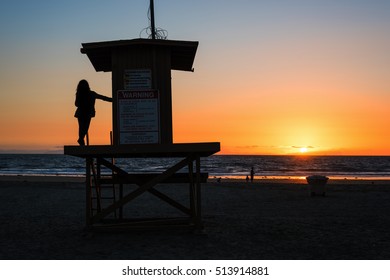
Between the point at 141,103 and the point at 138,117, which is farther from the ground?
the point at 141,103

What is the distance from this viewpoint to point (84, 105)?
1164 centimetres

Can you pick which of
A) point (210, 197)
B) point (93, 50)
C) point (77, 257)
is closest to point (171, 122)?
point (93, 50)

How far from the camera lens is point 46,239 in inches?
Result: 470

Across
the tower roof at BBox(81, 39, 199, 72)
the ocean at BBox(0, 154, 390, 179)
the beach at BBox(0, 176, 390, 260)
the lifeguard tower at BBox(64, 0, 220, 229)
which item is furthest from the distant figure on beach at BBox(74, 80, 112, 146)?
the ocean at BBox(0, 154, 390, 179)

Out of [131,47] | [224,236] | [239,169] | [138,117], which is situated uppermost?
[131,47]

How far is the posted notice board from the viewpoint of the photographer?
11602 mm

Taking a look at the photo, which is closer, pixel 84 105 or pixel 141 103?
pixel 84 105

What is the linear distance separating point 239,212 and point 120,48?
30.6ft

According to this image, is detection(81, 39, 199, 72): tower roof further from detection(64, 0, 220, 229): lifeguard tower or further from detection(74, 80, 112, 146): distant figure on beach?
detection(74, 80, 112, 146): distant figure on beach

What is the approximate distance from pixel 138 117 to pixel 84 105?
1.56 m

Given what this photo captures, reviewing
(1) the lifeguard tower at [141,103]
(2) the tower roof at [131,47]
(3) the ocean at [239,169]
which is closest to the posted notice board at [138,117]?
(1) the lifeguard tower at [141,103]

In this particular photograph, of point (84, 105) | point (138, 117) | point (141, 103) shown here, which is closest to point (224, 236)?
point (138, 117)

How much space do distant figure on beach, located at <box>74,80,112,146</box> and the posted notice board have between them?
56cm

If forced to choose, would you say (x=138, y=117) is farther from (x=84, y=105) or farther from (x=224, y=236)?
(x=224, y=236)
